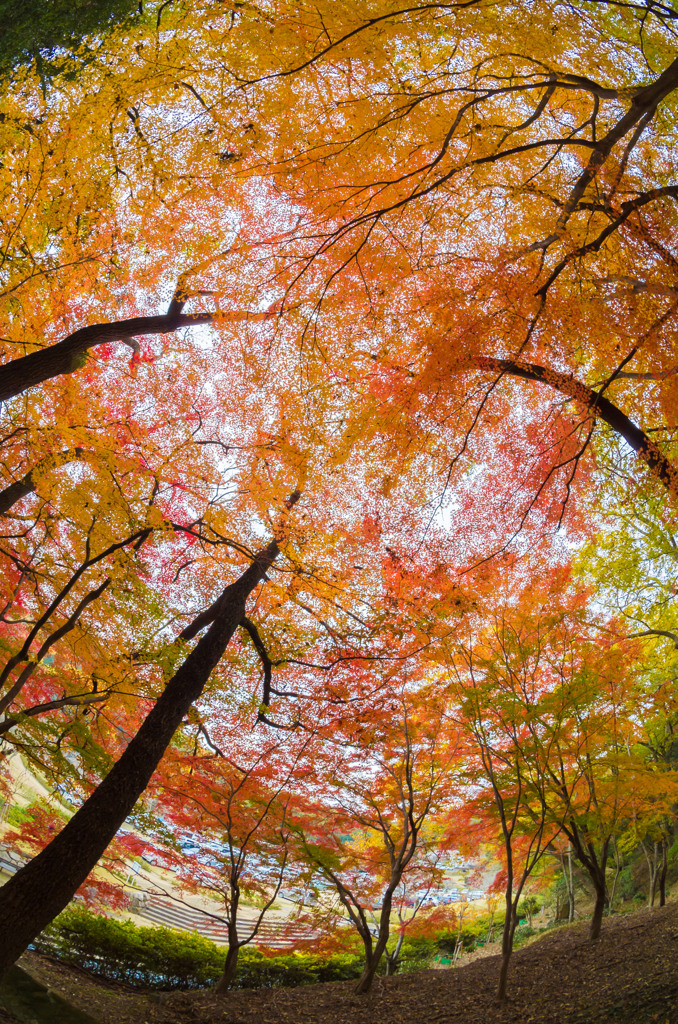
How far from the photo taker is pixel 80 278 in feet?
19.3

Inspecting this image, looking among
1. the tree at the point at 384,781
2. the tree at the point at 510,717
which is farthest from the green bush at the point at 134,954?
the tree at the point at 510,717

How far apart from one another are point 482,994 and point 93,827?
4.38 meters

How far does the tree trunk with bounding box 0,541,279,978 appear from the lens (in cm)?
423

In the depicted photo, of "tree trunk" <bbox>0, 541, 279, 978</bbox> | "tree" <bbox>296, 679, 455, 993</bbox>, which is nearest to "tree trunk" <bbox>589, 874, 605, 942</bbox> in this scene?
"tree" <bbox>296, 679, 455, 993</bbox>

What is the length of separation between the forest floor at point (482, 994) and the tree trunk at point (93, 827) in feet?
8.65

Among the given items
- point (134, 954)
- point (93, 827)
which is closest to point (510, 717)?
point (93, 827)

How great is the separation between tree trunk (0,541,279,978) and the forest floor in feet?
8.65

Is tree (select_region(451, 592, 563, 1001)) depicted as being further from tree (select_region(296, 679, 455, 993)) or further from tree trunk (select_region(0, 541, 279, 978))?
tree trunk (select_region(0, 541, 279, 978))

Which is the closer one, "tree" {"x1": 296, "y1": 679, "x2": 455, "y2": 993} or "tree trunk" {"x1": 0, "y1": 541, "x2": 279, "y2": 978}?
"tree trunk" {"x1": 0, "y1": 541, "x2": 279, "y2": 978}

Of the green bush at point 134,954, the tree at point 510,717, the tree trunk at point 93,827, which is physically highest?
the tree at point 510,717

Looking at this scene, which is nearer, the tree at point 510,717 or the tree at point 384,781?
the tree at point 510,717

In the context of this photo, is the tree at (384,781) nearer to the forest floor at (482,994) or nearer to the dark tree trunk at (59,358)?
the forest floor at (482,994)

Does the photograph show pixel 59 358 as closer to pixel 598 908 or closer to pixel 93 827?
pixel 93 827

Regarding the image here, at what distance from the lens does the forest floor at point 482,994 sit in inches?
184
